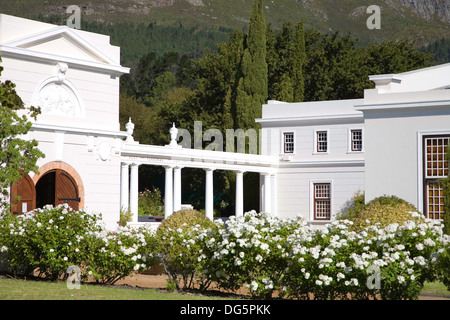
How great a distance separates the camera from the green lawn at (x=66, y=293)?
14938 mm

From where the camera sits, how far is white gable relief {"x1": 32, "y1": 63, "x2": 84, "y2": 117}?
25.4 metres

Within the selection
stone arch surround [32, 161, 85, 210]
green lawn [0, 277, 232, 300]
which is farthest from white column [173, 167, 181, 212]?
green lawn [0, 277, 232, 300]

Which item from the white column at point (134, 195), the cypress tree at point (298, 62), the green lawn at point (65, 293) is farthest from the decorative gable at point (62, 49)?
the cypress tree at point (298, 62)

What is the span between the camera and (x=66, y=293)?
15758 millimetres

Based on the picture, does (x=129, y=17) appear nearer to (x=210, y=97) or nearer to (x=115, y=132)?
(x=210, y=97)

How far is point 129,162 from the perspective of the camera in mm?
35719

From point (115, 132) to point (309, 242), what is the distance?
42.1ft

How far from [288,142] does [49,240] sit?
1067 inches

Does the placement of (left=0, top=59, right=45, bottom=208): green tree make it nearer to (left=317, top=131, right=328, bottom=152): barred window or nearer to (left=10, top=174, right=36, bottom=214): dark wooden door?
(left=10, top=174, right=36, bottom=214): dark wooden door

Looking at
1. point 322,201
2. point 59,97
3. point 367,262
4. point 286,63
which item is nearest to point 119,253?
point 367,262

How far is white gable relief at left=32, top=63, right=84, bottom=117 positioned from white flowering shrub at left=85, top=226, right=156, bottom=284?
7.56 m

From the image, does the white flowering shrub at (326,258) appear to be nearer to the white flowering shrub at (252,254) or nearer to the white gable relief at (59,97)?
the white flowering shrub at (252,254)

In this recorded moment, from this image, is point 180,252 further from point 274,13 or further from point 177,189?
point 274,13
